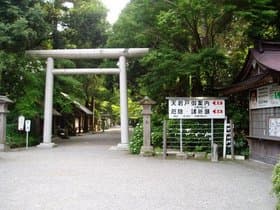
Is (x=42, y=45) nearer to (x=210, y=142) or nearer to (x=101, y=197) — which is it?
(x=210, y=142)

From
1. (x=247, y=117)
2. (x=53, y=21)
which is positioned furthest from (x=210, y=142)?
(x=53, y=21)

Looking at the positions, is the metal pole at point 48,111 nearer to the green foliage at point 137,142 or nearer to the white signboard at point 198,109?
the green foliage at point 137,142

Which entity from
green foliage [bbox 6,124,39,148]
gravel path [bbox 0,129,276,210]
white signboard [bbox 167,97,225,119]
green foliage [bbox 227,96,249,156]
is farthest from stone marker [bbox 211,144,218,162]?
green foliage [bbox 6,124,39,148]

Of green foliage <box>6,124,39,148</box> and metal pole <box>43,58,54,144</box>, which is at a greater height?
metal pole <box>43,58,54,144</box>

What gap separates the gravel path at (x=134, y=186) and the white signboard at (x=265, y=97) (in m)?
2.07

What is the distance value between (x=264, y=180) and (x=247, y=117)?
271 inches

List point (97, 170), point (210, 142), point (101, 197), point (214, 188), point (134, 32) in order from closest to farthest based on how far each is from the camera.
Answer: point (101, 197) < point (214, 188) < point (97, 170) < point (210, 142) < point (134, 32)

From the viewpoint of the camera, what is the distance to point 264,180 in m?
9.92

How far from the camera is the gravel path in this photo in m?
7.14

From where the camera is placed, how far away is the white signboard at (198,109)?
16078 mm

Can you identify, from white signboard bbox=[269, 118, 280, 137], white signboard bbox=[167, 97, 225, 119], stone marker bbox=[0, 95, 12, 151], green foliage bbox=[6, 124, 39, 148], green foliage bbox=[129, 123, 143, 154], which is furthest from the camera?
green foliage bbox=[6, 124, 39, 148]

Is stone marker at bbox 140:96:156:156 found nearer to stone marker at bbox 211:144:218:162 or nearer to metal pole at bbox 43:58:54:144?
stone marker at bbox 211:144:218:162

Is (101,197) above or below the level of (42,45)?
below

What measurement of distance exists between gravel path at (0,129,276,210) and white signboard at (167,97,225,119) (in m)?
2.97
